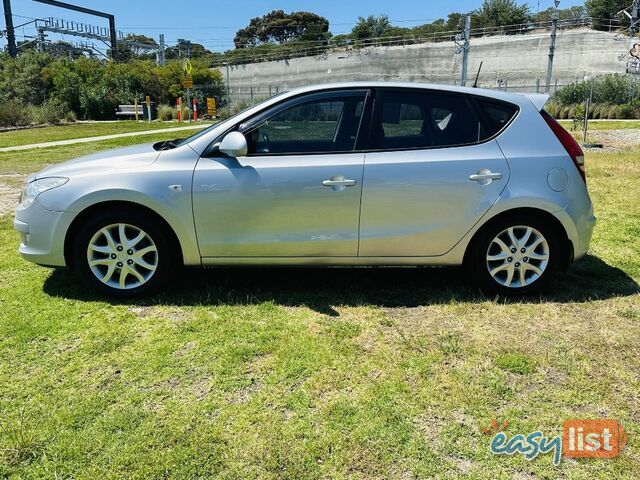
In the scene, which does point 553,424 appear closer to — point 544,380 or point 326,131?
point 544,380

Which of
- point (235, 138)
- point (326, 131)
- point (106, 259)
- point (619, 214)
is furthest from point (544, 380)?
point (619, 214)

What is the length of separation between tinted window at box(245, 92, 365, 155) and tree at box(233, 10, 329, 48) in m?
89.1

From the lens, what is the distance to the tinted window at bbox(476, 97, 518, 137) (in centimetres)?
417

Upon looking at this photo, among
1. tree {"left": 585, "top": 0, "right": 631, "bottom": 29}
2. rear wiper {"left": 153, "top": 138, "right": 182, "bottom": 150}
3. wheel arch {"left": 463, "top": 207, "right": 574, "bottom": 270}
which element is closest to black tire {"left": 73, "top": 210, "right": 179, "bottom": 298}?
rear wiper {"left": 153, "top": 138, "right": 182, "bottom": 150}

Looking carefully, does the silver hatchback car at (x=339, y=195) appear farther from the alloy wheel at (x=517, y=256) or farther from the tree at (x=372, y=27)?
the tree at (x=372, y=27)

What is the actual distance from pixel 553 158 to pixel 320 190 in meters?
1.84

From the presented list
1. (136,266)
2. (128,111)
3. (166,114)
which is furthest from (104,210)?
(128,111)

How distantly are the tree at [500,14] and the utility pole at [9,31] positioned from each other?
5138 centimetres

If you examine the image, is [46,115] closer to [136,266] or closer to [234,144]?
[136,266]

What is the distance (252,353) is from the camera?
343 centimetres

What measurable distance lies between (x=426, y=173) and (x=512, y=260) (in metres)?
1.02

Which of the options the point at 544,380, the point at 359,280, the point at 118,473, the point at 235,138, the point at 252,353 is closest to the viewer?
the point at 118,473

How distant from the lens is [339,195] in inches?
158

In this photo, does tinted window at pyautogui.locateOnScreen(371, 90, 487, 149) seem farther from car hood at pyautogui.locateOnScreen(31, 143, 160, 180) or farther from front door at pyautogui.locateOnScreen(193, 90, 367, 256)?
car hood at pyautogui.locateOnScreen(31, 143, 160, 180)
